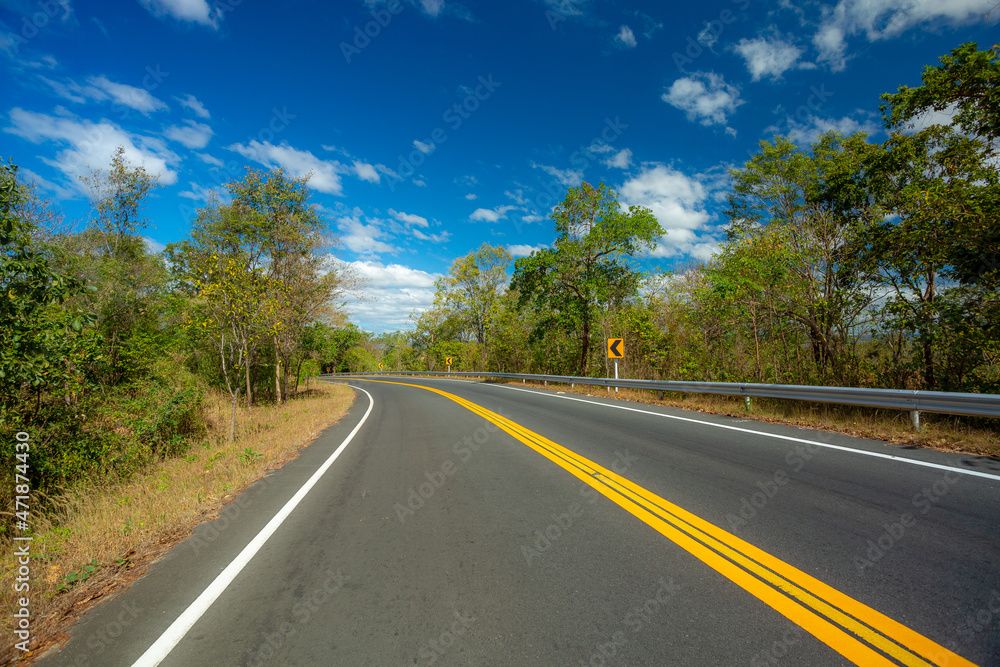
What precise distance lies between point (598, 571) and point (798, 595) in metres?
1.15

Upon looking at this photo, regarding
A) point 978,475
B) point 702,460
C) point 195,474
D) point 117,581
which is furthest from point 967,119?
point 195,474

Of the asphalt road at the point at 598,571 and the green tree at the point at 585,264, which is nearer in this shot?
the asphalt road at the point at 598,571

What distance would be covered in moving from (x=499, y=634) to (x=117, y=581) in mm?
3137

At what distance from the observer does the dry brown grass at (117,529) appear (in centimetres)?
278

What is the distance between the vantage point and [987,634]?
6.34 ft

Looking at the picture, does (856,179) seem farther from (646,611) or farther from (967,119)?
(646,611)

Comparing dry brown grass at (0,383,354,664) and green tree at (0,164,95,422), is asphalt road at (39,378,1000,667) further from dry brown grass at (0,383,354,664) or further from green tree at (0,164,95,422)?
green tree at (0,164,95,422)

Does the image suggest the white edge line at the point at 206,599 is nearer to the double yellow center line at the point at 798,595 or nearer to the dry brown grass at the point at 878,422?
the double yellow center line at the point at 798,595

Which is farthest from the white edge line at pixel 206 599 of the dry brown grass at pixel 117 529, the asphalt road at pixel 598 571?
the dry brown grass at pixel 117 529

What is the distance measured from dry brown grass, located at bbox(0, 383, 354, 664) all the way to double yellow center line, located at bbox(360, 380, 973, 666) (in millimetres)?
4208

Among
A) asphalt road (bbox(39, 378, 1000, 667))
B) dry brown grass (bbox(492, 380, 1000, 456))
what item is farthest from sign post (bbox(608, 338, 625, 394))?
asphalt road (bbox(39, 378, 1000, 667))

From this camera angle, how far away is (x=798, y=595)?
2.34 meters

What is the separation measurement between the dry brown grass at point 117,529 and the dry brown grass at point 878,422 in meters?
9.02

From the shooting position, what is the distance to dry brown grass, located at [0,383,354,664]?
2.78m
